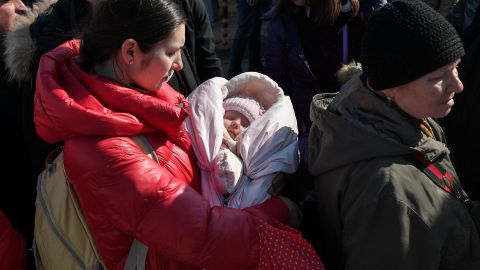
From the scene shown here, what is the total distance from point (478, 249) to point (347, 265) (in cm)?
42

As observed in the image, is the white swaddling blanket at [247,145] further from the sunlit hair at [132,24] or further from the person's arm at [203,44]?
the person's arm at [203,44]

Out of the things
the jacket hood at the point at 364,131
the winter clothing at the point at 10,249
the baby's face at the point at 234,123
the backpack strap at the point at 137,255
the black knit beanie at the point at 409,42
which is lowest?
the winter clothing at the point at 10,249

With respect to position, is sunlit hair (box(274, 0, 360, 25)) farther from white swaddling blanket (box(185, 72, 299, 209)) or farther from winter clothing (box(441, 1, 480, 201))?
white swaddling blanket (box(185, 72, 299, 209))

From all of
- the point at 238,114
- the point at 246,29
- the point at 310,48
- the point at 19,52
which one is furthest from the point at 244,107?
the point at 246,29

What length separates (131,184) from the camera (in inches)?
57.2

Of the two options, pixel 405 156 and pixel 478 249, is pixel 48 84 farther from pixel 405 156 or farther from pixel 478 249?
pixel 478 249

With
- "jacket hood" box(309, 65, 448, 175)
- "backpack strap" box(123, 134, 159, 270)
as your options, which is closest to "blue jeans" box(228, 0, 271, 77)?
"jacket hood" box(309, 65, 448, 175)

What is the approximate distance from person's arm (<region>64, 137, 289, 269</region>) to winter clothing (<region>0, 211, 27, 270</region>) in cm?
45

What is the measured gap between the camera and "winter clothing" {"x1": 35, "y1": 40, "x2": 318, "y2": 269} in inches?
57.6

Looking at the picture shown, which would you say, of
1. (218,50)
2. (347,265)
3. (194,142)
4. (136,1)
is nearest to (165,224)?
(194,142)

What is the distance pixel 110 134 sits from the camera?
1.51m

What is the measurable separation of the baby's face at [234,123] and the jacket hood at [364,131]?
1.76ft

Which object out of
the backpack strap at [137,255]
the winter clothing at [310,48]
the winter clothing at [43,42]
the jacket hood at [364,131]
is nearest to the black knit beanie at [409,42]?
the jacket hood at [364,131]

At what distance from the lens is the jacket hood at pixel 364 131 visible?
1518 mm
